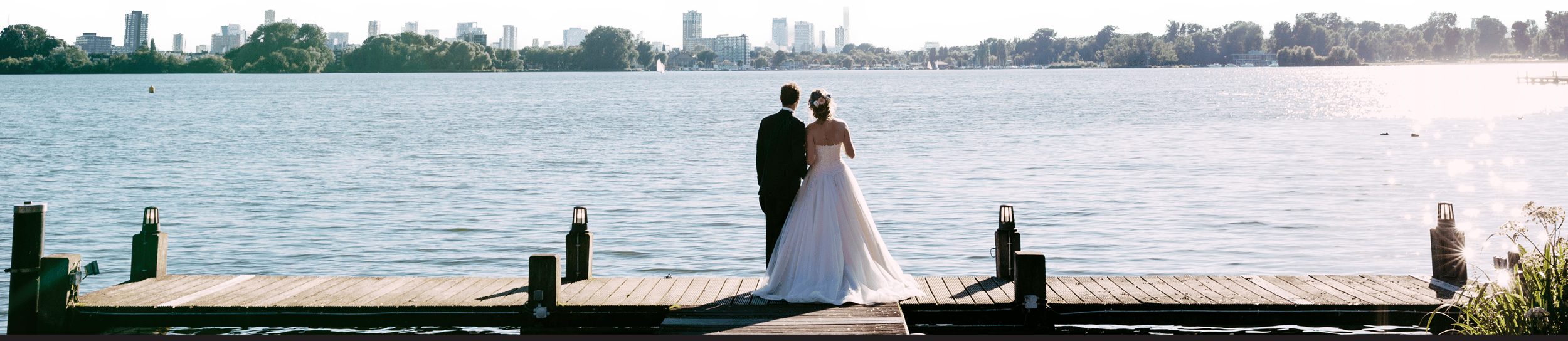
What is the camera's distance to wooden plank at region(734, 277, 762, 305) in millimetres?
9211

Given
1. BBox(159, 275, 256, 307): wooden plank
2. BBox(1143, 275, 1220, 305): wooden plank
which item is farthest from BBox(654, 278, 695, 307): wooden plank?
BBox(1143, 275, 1220, 305): wooden plank

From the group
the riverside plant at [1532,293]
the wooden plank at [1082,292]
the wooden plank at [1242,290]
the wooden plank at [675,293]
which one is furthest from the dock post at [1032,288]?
the riverside plant at [1532,293]

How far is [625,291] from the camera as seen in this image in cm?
1031

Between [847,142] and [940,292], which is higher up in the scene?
[847,142]

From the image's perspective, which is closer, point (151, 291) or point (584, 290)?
point (584, 290)

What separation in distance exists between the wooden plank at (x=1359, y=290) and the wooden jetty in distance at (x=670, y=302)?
0.06 ft

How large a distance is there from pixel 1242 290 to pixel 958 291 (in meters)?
2.41

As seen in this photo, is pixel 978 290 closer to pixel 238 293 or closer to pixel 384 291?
pixel 384 291

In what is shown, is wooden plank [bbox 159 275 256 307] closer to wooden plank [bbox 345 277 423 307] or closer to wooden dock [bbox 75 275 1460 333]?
wooden dock [bbox 75 275 1460 333]

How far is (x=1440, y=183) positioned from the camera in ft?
97.8

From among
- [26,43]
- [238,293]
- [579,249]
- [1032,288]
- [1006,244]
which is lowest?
[238,293]

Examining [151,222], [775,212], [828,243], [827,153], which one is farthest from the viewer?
[151,222]

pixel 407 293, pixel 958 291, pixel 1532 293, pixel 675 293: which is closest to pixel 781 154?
pixel 675 293

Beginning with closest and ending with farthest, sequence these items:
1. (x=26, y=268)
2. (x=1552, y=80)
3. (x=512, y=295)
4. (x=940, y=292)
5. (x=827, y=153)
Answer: (x=827, y=153)
(x=26, y=268)
(x=940, y=292)
(x=512, y=295)
(x=1552, y=80)
